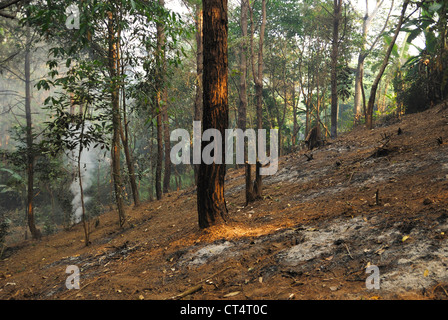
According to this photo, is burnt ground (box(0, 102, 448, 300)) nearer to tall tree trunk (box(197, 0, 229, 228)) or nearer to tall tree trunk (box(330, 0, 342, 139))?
tall tree trunk (box(197, 0, 229, 228))

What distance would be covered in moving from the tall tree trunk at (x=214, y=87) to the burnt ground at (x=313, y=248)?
627 mm

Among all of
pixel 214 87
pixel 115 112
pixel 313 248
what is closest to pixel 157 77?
pixel 115 112

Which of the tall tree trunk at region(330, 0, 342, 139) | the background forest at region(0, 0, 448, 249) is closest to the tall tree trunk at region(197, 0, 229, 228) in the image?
Result: the background forest at region(0, 0, 448, 249)

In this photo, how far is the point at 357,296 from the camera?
2.50 metres

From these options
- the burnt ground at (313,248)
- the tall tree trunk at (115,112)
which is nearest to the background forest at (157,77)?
the tall tree trunk at (115,112)

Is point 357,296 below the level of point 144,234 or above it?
above

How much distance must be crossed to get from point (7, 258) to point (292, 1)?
1876 centimetres

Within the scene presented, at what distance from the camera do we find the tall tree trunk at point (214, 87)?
4746 mm

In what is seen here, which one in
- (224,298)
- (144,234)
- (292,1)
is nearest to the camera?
(224,298)

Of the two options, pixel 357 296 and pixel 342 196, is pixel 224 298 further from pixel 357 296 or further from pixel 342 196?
pixel 342 196

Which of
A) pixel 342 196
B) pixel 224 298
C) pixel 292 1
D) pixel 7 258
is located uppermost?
pixel 292 1

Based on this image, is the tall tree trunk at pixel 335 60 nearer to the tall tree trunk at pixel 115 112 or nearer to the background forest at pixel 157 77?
the background forest at pixel 157 77
